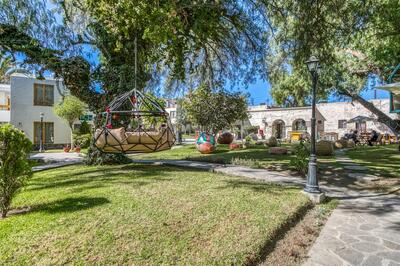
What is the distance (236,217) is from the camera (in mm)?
3885

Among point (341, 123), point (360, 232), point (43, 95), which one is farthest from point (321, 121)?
point (43, 95)

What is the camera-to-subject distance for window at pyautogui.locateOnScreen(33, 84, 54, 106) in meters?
20.1

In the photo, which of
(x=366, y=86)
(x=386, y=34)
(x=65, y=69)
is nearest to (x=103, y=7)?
(x=65, y=69)

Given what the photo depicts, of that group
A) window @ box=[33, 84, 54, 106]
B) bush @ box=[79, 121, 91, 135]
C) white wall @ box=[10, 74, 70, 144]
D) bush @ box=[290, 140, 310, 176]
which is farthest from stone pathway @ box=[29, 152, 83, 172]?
window @ box=[33, 84, 54, 106]

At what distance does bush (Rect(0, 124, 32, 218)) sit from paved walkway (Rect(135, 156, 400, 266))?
4.15 m

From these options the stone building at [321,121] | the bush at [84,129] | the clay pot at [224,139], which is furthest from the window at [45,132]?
the stone building at [321,121]

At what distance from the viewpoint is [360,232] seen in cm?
383

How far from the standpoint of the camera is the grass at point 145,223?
9.29 ft

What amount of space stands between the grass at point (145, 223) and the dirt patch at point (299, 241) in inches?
6.0

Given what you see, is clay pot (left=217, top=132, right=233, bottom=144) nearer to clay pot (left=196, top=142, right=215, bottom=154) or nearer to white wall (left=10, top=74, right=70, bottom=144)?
clay pot (left=196, top=142, right=215, bottom=154)

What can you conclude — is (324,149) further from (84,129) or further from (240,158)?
(84,129)

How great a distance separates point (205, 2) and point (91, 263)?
617 centimetres

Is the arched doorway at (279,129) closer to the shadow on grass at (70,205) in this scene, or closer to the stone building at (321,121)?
the stone building at (321,121)

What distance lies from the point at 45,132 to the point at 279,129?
917 inches
